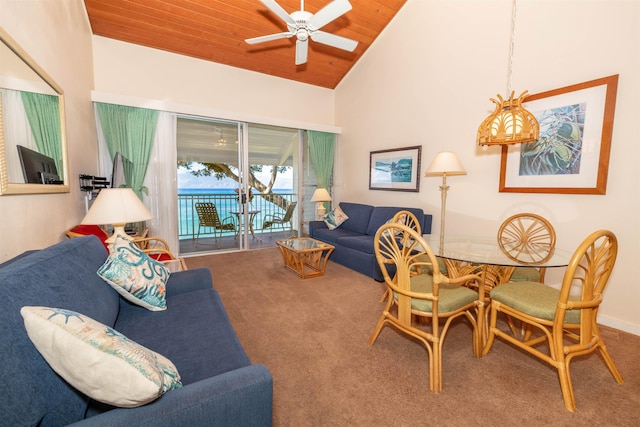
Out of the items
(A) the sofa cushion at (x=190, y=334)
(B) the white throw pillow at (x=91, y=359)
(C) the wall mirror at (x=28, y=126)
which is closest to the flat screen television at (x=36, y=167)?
(C) the wall mirror at (x=28, y=126)

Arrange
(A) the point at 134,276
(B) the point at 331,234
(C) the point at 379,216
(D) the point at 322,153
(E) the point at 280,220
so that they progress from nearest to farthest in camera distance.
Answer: (A) the point at 134,276
(C) the point at 379,216
(B) the point at 331,234
(D) the point at 322,153
(E) the point at 280,220

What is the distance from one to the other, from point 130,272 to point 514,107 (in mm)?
2884

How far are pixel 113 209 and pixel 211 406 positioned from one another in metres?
1.75

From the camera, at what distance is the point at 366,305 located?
8.93ft

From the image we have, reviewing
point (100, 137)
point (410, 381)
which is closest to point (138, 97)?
point (100, 137)

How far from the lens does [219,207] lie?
5633mm

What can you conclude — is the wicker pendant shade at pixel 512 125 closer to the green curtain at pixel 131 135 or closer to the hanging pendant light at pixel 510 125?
the hanging pendant light at pixel 510 125

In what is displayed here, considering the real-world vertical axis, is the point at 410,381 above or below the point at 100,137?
below

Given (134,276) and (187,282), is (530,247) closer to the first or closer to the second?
(187,282)

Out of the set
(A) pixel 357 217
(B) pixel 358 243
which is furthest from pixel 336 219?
(B) pixel 358 243

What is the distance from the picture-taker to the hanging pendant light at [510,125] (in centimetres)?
208

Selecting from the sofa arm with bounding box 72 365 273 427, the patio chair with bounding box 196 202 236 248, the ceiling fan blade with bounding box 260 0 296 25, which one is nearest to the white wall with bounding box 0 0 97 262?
the sofa arm with bounding box 72 365 273 427

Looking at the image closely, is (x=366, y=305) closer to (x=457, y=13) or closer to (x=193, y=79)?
(x=457, y=13)

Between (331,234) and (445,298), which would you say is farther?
(331,234)
